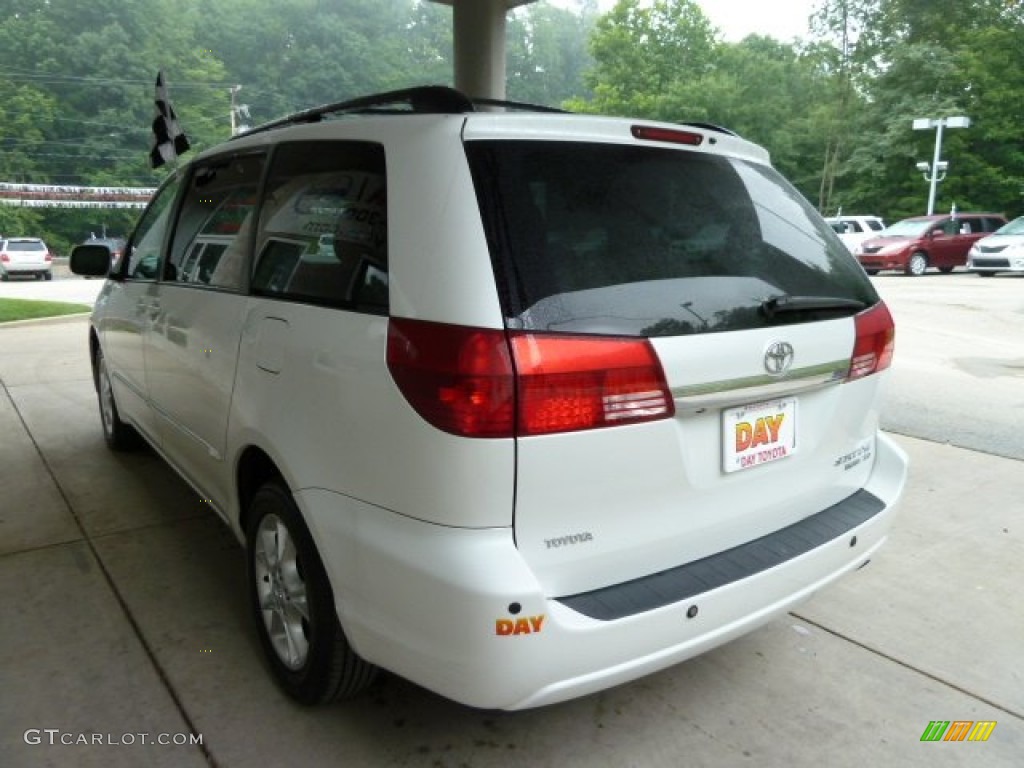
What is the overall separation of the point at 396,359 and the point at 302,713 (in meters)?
1.29

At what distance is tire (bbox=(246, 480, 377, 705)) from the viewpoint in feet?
7.43

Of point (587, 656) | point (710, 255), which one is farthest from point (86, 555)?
point (710, 255)

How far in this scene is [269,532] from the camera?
8.38ft

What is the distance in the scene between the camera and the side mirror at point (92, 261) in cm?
458

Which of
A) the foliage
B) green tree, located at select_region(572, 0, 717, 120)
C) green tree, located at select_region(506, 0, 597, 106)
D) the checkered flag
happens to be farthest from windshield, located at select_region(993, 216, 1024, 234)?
green tree, located at select_region(506, 0, 597, 106)

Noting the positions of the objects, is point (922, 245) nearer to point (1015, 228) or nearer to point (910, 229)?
point (910, 229)

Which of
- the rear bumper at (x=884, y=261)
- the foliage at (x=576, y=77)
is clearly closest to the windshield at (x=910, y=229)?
the rear bumper at (x=884, y=261)

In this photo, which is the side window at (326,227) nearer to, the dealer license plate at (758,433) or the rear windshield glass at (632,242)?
the rear windshield glass at (632,242)

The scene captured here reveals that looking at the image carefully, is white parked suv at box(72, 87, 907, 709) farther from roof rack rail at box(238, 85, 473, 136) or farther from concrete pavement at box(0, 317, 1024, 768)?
concrete pavement at box(0, 317, 1024, 768)

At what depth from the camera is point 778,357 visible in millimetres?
2164

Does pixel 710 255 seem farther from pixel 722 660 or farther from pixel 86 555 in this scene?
pixel 86 555

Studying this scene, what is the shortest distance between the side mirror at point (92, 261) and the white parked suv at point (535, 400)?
2.42m

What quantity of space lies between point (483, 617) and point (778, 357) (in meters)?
1.07

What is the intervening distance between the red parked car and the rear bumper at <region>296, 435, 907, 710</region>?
22.8 m
